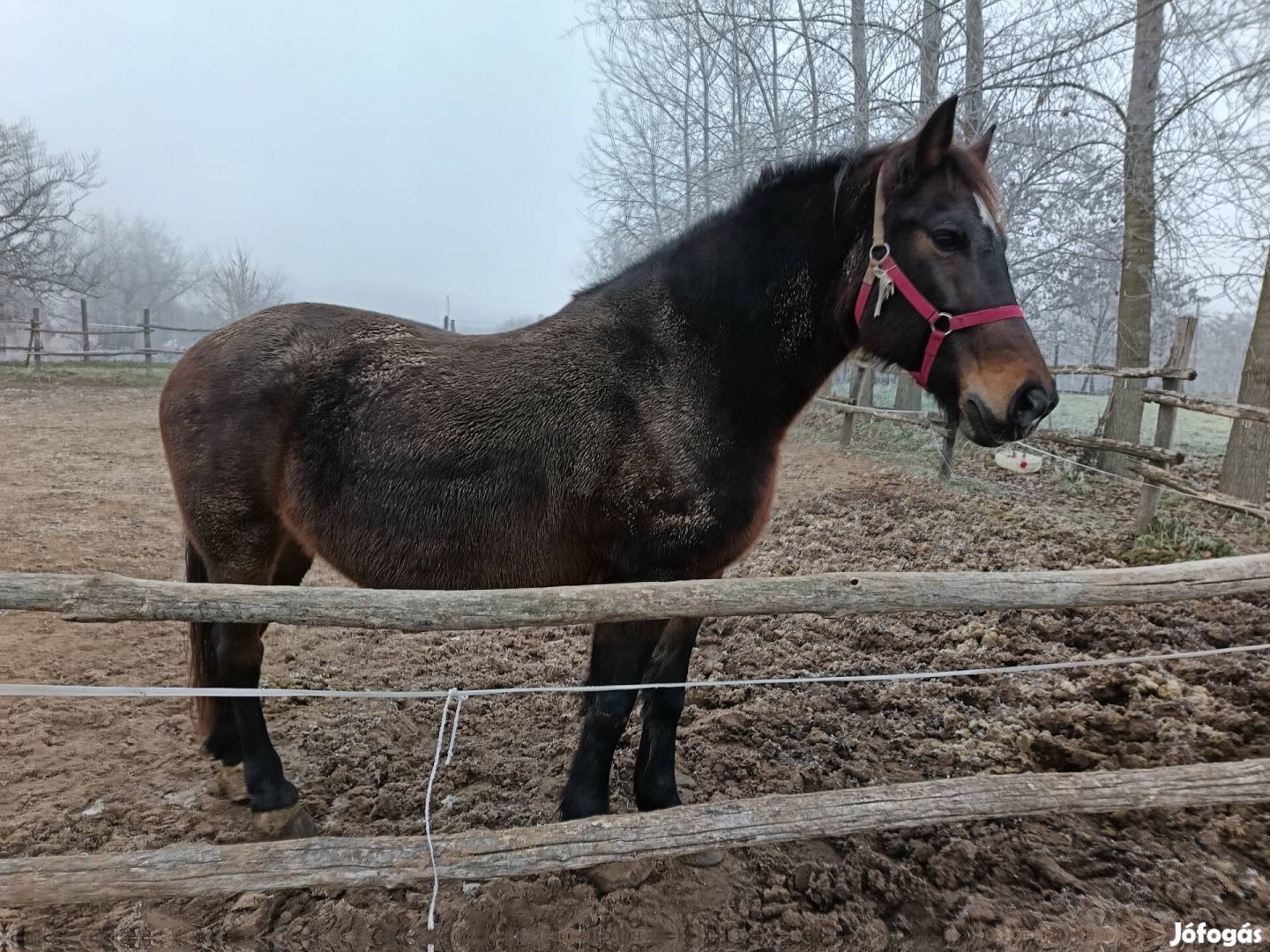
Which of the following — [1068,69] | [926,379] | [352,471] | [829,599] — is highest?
[1068,69]

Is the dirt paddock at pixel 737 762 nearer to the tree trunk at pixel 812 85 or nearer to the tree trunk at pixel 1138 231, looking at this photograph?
the tree trunk at pixel 1138 231

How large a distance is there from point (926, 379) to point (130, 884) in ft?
9.36

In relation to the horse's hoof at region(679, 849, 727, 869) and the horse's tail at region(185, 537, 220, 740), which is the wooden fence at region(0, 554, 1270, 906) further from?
the horse's tail at region(185, 537, 220, 740)

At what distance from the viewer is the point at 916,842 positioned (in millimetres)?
2512

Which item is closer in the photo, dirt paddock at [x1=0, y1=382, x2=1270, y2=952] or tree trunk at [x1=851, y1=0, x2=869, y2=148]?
dirt paddock at [x1=0, y1=382, x2=1270, y2=952]

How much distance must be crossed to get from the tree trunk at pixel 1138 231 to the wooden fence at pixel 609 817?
22.3 ft

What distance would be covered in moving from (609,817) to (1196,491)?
612 centimetres

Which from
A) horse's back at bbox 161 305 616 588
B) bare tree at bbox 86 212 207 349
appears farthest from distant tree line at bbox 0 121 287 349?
horse's back at bbox 161 305 616 588

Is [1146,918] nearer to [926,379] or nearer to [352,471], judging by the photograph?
[926,379]

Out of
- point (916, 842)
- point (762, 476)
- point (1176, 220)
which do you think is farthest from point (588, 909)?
point (1176, 220)

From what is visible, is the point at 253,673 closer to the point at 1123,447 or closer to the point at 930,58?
the point at 1123,447

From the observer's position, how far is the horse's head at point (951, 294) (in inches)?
84.2

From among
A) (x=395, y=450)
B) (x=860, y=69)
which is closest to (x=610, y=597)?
(x=395, y=450)

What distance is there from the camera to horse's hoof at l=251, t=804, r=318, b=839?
2645mm
